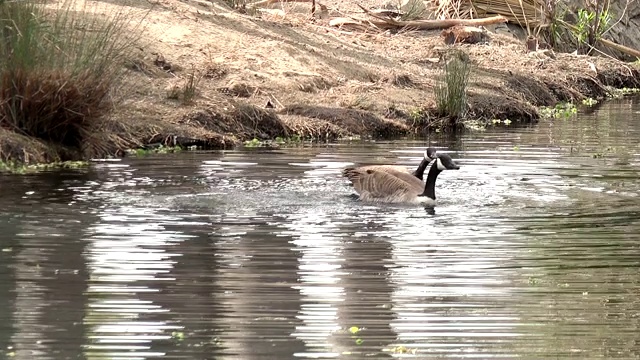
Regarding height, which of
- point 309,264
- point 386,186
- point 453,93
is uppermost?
point 453,93

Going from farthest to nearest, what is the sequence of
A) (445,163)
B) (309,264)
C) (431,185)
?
(445,163), (431,185), (309,264)

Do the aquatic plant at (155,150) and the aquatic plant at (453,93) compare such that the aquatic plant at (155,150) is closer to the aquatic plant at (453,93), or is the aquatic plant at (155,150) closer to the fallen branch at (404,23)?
the aquatic plant at (453,93)

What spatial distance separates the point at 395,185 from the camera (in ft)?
46.8

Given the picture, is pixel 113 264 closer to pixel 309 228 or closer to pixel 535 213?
pixel 309 228

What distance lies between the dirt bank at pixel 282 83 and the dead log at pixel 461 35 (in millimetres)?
759

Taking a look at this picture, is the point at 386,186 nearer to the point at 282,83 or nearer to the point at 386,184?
the point at 386,184

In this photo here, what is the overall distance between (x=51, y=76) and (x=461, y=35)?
17.1 meters

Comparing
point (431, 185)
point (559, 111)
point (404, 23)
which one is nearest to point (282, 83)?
point (559, 111)

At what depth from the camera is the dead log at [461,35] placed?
3189 centimetres

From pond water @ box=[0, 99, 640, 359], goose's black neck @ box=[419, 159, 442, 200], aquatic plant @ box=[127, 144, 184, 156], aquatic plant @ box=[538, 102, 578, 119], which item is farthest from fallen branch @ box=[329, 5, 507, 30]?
goose's black neck @ box=[419, 159, 442, 200]

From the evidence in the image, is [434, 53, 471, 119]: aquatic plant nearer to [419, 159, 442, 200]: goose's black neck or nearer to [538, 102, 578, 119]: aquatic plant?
[538, 102, 578, 119]: aquatic plant

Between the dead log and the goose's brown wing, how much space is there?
17.8 m

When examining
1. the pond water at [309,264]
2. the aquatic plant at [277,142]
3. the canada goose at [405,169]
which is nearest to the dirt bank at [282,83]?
the aquatic plant at [277,142]

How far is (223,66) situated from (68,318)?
49.1 feet
